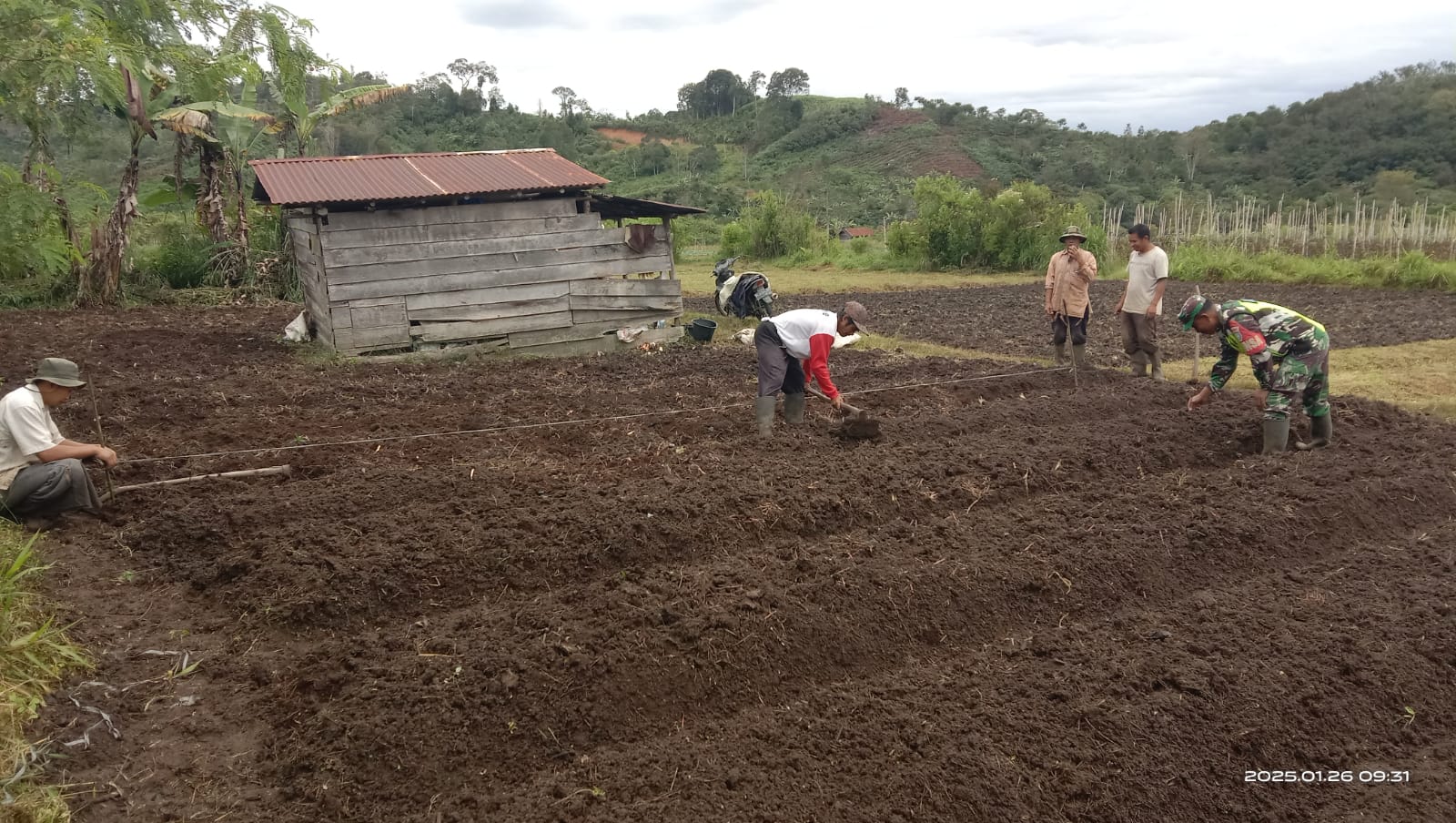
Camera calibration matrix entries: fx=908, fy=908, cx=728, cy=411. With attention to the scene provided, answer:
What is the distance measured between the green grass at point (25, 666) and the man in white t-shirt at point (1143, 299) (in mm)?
8694

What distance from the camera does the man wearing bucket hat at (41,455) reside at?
531 cm

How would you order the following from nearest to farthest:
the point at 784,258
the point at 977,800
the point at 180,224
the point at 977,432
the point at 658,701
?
the point at 977,800 → the point at 658,701 → the point at 977,432 → the point at 180,224 → the point at 784,258

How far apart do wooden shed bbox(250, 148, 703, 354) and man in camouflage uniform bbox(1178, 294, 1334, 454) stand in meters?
7.30

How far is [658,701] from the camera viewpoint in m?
3.98

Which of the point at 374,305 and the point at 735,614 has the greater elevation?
the point at 374,305

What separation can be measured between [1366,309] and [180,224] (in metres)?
22.9

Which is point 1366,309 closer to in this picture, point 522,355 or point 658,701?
point 522,355

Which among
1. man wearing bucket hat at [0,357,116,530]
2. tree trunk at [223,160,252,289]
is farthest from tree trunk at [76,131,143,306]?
man wearing bucket hat at [0,357,116,530]

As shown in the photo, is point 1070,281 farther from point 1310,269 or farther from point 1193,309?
point 1310,269

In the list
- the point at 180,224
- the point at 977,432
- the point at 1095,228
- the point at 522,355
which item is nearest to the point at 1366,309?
the point at 1095,228

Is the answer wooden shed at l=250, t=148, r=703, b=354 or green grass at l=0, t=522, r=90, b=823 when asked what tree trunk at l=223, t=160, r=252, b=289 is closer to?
wooden shed at l=250, t=148, r=703, b=354

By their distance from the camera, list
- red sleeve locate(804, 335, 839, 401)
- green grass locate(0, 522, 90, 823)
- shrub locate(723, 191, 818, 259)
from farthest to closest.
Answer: shrub locate(723, 191, 818, 259) → red sleeve locate(804, 335, 839, 401) → green grass locate(0, 522, 90, 823)

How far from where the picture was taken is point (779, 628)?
437cm

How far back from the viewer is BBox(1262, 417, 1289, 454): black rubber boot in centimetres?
667
